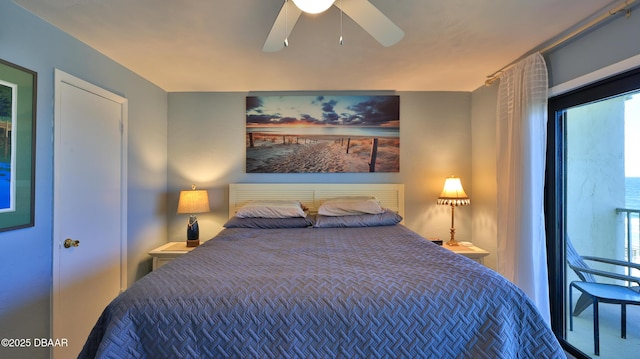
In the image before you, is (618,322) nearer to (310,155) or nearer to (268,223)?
(268,223)

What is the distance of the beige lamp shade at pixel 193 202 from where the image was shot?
9.16 ft

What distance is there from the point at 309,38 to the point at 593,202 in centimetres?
247

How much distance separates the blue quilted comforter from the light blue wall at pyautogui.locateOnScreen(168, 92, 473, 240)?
2.00m

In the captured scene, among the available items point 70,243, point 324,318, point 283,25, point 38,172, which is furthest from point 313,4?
point 70,243

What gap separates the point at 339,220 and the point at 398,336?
158cm

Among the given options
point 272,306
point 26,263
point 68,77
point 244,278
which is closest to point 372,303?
point 272,306

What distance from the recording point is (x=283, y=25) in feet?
4.61

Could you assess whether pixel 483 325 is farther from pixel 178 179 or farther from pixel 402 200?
pixel 178 179

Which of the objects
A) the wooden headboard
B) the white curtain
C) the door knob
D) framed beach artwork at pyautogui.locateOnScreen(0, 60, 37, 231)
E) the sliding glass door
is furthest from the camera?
the wooden headboard

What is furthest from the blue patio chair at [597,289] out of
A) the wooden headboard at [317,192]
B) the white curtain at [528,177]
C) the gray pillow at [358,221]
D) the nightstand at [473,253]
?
the wooden headboard at [317,192]

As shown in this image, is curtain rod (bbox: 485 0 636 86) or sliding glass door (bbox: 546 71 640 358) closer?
curtain rod (bbox: 485 0 636 86)

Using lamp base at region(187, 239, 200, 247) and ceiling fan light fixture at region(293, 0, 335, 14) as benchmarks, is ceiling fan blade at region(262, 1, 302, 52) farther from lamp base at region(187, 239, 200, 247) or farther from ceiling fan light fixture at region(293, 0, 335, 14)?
lamp base at region(187, 239, 200, 247)

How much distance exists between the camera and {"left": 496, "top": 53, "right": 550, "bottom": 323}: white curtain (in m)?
2.05

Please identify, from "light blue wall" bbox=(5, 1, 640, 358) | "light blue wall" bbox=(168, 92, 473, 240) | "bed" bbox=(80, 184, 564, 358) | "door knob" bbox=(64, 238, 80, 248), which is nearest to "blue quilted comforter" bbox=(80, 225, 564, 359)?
"bed" bbox=(80, 184, 564, 358)
